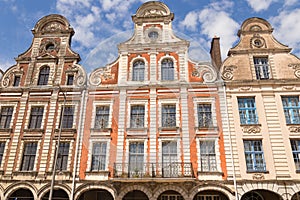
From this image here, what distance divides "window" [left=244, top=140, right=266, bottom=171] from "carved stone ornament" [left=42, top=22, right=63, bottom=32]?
16.1 metres

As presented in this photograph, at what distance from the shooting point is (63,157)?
56.5 ft

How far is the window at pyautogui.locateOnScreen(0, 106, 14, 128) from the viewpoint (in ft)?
60.6

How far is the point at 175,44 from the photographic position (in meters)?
19.8

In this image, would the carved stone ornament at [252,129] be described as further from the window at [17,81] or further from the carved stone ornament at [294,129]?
the window at [17,81]

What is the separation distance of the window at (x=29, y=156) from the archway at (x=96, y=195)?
148 inches

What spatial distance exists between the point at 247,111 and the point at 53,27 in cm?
1586

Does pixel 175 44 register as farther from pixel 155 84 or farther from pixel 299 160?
pixel 299 160

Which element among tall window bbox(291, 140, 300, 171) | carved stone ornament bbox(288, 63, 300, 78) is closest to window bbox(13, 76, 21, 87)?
tall window bbox(291, 140, 300, 171)

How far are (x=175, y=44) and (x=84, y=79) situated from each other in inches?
277

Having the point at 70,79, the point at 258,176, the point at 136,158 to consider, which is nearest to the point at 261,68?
the point at 258,176

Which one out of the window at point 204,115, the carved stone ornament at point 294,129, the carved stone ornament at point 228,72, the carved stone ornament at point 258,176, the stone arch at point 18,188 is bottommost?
the stone arch at point 18,188

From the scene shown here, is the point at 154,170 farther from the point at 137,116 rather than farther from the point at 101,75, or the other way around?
the point at 101,75

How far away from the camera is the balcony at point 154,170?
15.6 meters

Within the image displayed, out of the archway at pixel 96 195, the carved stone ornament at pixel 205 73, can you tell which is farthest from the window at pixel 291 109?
the archway at pixel 96 195
